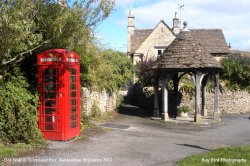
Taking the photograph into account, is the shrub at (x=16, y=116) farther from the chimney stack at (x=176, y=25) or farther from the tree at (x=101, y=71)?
the chimney stack at (x=176, y=25)

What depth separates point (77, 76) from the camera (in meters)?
11.3

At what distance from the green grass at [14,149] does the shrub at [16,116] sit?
22 centimetres

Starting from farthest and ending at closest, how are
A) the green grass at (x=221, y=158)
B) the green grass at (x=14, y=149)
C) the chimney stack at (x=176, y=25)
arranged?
the chimney stack at (x=176, y=25)
the green grass at (x=14, y=149)
the green grass at (x=221, y=158)

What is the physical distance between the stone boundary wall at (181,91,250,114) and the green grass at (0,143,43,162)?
14.9 metres

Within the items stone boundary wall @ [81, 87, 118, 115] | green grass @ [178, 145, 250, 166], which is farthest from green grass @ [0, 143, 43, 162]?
stone boundary wall @ [81, 87, 118, 115]

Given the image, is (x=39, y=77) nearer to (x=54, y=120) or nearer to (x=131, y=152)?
(x=54, y=120)

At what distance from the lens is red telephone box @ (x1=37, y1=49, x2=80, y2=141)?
10281 millimetres

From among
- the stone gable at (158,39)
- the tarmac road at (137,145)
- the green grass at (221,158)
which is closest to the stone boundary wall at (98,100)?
the tarmac road at (137,145)

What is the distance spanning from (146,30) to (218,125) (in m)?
27.8

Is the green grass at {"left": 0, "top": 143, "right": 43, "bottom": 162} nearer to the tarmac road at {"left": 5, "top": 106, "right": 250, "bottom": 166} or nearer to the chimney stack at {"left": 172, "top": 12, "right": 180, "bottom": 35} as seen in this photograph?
the tarmac road at {"left": 5, "top": 106, "right": 250, "bottom": 166}

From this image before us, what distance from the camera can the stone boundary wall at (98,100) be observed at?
1517 cm

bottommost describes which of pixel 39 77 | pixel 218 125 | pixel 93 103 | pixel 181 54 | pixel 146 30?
pixel 218 125

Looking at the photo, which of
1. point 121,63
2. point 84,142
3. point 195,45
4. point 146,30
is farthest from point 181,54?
point 146,30

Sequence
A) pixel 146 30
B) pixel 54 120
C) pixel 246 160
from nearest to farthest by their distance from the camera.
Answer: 1. pixel 246 160
2. pixel 54 120
3. pixel 146 30
